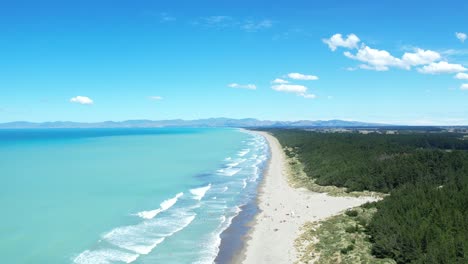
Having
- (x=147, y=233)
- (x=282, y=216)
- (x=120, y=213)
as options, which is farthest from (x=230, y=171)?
(x=147, y=233)

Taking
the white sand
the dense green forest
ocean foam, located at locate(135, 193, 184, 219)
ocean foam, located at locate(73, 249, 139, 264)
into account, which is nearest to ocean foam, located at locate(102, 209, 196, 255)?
ocean foam, located at locate(73, 249, 139, 264)

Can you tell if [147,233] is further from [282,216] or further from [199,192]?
[199,192]

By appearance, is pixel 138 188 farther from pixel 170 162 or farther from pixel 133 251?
pixel 170 162

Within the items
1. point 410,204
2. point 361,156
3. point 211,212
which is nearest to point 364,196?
point 410,204

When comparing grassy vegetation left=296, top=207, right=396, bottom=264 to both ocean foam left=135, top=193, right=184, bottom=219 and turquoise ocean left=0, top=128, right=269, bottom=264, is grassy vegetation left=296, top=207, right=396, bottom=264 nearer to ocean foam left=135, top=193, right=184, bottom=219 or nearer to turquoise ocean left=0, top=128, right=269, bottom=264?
turquoise ocean left=0, top=128, right=269, bottom=264

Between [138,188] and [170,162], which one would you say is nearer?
[138,188]

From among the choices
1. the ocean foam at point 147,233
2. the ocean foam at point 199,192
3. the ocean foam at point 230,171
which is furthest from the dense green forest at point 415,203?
the ocean foam at point 147,233
